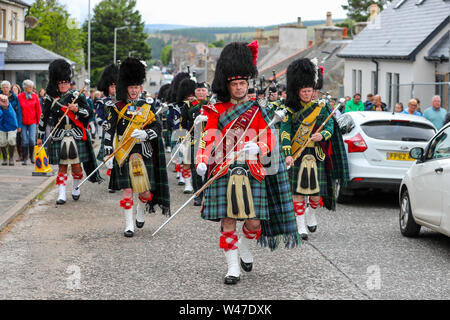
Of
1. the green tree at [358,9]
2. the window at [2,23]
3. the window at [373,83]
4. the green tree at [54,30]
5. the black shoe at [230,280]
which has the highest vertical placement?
the green tree at [358,9]

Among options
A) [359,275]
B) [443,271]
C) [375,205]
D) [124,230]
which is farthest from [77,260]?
[375,205]

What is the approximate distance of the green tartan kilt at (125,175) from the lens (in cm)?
901

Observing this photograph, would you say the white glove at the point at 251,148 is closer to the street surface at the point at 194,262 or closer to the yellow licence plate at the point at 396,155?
the street surface at the point at 194,262

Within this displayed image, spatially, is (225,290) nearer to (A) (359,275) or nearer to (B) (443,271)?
(A) (359,275)

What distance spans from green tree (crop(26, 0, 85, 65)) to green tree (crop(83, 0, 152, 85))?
23.4 meters

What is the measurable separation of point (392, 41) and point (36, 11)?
31.6 meters

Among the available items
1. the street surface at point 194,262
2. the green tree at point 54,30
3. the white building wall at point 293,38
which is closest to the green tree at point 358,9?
the white building wall at point 293,38

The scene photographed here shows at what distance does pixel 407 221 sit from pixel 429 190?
87cm

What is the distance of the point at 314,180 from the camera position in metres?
8.99

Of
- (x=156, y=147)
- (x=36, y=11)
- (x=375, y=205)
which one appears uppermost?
(x=36, y=11)

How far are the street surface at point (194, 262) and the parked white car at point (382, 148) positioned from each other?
120 cm

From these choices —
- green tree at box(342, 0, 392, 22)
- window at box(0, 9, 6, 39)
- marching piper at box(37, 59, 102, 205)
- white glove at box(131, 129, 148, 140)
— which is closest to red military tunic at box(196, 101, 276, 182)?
white glove at box(131, 129, 148, 140)

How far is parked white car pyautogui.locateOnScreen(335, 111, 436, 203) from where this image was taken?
11.9 meters

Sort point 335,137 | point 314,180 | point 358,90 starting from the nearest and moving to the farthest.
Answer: point 314,180, point 335,137, point 358,90
